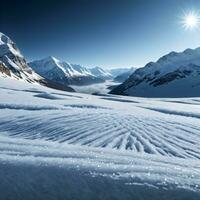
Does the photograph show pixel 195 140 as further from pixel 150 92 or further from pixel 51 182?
pixel 150 92

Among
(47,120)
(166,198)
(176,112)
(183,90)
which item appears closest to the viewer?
(166,198)

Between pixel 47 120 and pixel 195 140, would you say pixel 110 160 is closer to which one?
pixel 195 140

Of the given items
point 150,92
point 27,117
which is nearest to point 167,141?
point 27,117

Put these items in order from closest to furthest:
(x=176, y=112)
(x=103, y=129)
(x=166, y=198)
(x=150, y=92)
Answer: (x=166, y=198) → (x=103, y=129) → (x=176, y=112) → (x=150, y=92)

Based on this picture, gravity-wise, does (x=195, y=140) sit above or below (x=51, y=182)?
above

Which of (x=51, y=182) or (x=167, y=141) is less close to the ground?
(x=167, y=141)

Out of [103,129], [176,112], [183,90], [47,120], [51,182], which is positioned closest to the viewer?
[51,182]

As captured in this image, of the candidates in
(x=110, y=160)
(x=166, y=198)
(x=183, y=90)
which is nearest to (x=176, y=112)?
(x=110, y=160)

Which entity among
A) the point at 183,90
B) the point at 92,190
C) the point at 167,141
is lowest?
the point at 92,190

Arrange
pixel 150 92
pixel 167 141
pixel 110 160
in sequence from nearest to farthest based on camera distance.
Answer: pixel 110 160
pixel 167 141
pixel 150 92

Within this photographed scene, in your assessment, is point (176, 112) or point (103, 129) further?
point (176, 112)
